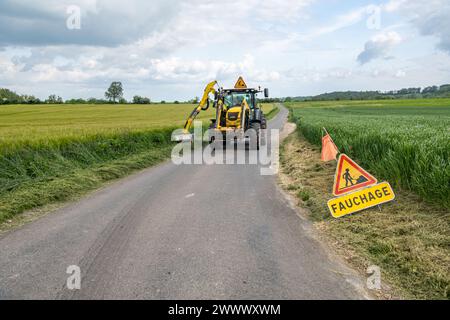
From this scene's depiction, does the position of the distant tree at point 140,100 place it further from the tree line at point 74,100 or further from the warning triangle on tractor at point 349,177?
the warning triangle on tractor at point 349,177

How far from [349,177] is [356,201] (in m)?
0.42

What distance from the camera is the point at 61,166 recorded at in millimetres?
10188

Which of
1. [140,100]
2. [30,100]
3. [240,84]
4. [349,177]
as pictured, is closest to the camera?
[349,177]

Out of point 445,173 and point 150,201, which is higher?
point 445,173

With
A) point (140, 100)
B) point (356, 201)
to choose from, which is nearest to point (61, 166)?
point (356, 201)

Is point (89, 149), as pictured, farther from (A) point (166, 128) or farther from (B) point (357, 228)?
(B) point (357, 228)
